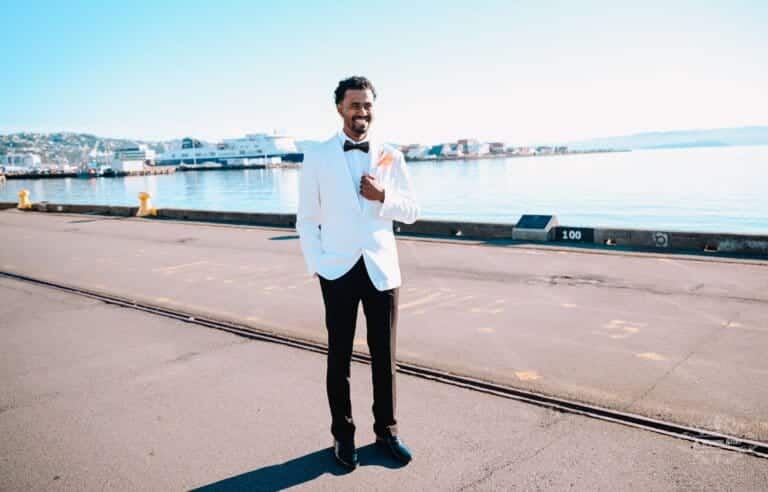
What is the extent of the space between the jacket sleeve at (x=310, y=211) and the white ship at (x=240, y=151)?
547 ft

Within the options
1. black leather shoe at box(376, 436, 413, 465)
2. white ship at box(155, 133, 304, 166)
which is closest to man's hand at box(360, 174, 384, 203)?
black leather shoe at box(376, 436, 413, 465)

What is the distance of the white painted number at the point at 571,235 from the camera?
1245 centimetres

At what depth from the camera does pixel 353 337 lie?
3.45 meters

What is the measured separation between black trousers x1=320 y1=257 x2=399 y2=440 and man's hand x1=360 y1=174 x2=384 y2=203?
0.37m

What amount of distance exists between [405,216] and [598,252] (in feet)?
28.2

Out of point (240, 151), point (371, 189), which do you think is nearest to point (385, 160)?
point (371, 189)

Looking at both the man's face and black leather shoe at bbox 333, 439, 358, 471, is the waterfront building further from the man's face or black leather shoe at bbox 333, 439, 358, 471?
black leather shoe at bbox 333, 439, 358, 471

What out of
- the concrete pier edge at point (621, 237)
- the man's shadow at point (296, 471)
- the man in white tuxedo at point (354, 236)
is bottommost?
the man's shadow at point (296, 471)

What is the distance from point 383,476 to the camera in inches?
130

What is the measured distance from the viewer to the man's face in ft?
10.8

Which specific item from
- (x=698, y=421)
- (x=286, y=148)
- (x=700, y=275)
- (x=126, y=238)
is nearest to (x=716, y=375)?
(x=698, y=421)

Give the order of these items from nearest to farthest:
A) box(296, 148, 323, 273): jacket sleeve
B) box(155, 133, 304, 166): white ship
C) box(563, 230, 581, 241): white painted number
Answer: box(296, 148, 323, 273): jacket sleeve
box(563, 230, 581, 241): white painted number
box(155, 133, 304, 166): white ship

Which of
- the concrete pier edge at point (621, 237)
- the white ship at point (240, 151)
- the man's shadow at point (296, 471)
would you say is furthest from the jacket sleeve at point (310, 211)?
the white ship at point (240, 151)

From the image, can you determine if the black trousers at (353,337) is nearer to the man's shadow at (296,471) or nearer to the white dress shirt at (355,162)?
the man's shadow at (296,471)
